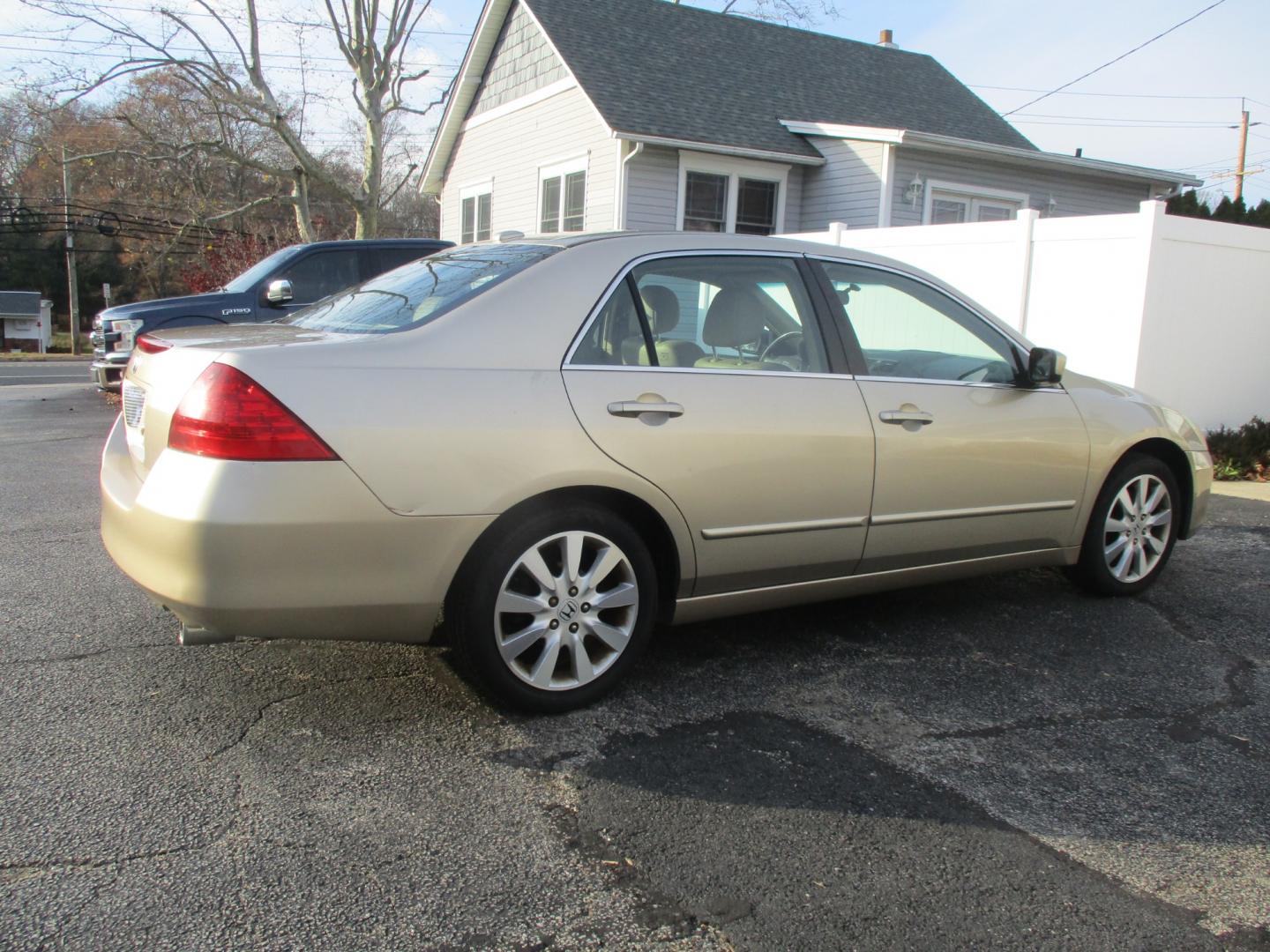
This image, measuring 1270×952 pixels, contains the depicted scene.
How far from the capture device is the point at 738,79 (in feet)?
57.1

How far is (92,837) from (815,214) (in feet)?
50.4

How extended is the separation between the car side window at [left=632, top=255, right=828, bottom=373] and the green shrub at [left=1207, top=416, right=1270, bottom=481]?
21.9 feet

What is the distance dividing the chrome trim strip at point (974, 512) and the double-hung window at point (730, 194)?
11.7m

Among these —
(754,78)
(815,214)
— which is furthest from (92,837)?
(754,78)

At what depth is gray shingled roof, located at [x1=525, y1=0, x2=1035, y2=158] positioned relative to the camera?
15.7 meters

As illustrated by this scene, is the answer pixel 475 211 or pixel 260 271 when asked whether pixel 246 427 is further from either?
pixel 475 211

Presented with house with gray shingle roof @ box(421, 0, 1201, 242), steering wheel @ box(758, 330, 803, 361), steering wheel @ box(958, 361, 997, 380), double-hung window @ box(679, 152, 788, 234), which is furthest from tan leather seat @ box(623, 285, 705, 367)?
double-hung window @ box(679, 152, 788, 234)

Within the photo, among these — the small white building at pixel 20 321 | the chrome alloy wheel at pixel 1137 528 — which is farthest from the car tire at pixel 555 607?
the small white building at pixel 20 321

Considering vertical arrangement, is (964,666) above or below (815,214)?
below

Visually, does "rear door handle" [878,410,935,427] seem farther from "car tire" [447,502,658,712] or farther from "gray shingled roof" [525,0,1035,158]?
"gray shingled roof" [525,0,1035,158]

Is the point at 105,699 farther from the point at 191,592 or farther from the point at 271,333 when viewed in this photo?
the point at 271,333

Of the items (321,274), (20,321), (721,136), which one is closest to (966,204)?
(721,136)

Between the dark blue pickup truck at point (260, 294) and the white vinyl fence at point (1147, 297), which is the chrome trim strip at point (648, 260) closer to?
the white vinyl fence at point (1147, 297)

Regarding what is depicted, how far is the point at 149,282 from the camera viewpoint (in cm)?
5388
